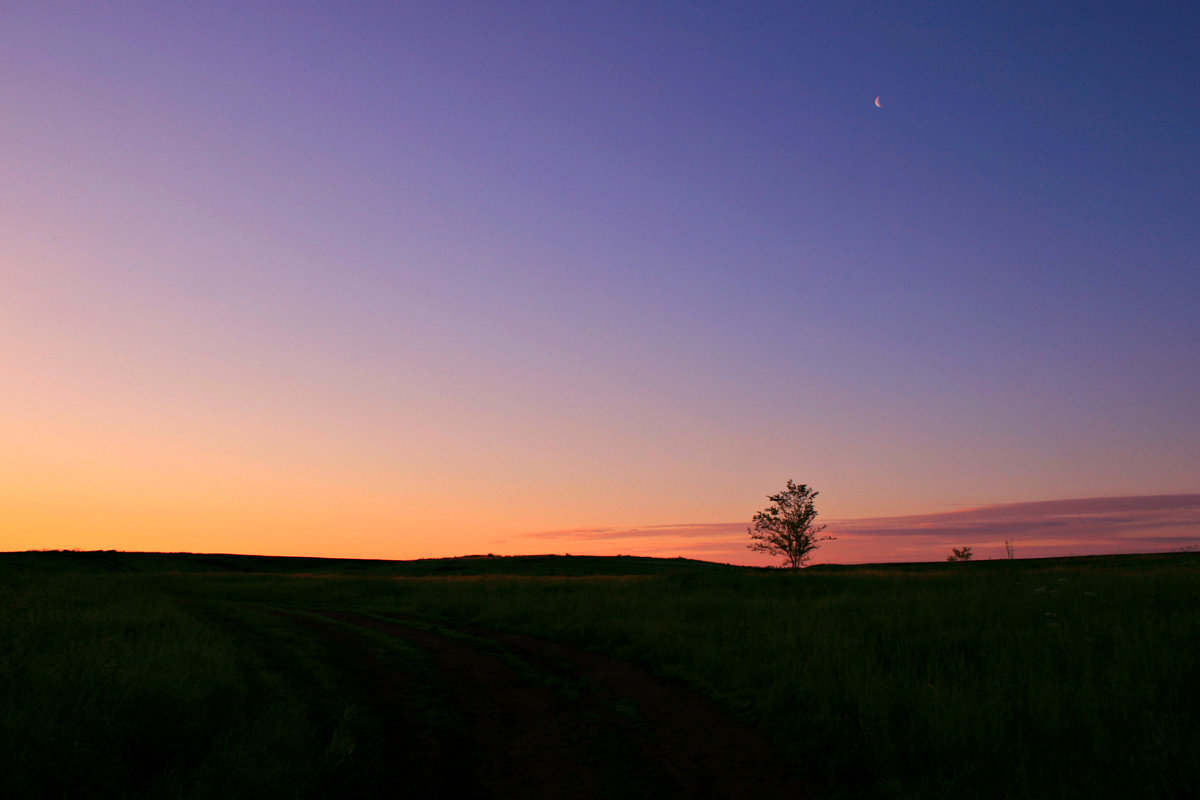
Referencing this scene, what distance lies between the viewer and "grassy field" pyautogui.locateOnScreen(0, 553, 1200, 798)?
7766mm

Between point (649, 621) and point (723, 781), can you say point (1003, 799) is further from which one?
point (649, 621)

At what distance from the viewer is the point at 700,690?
12.3 metres

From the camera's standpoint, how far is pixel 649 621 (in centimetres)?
1923

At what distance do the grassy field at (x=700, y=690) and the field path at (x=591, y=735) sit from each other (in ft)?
0.41

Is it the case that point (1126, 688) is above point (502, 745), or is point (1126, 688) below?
above

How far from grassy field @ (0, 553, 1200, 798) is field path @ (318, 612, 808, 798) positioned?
0.13 metres

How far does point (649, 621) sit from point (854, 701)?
950 centimetres

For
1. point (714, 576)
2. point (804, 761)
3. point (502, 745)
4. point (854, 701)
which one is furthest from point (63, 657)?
point (714, 576)

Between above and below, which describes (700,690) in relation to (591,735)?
above

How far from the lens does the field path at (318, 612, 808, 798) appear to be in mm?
8023

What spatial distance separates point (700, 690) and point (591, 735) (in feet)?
10.0

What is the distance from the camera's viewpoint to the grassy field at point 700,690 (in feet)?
25.5

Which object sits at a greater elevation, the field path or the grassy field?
the grassy field

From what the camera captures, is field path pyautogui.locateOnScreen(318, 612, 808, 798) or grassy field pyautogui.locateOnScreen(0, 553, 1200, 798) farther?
field path pyautogui.locateOnScreen(318, 612, 808, 798)
